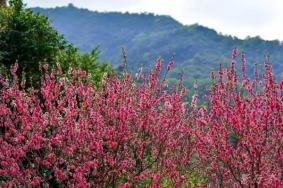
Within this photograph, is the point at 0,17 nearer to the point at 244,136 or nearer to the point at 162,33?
the point at 244,136

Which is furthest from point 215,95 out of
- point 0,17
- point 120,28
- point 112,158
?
point 120,28

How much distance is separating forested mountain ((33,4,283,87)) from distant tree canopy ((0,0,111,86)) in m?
73.1

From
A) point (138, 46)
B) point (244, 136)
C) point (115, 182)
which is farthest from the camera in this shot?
point (138, 46)

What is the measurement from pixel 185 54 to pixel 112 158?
127 meters

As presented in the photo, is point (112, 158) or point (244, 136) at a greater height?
point (244, 136)

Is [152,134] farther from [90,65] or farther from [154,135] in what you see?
[90,65]

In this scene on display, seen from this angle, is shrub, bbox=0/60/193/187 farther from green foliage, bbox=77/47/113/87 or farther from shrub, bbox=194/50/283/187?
green foliage, bbox=77/47/113/87

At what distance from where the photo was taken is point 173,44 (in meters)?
143

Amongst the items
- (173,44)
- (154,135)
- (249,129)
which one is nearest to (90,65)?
(154,135)

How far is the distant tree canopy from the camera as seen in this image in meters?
13.5

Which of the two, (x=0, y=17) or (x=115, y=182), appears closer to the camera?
(x=115, y=182)

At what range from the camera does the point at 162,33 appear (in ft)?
505

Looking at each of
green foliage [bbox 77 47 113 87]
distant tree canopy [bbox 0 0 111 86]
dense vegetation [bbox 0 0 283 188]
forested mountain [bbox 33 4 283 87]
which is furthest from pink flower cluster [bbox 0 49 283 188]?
forested mountain [bbox 33 4 283 87]

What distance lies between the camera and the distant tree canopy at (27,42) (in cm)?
1348
